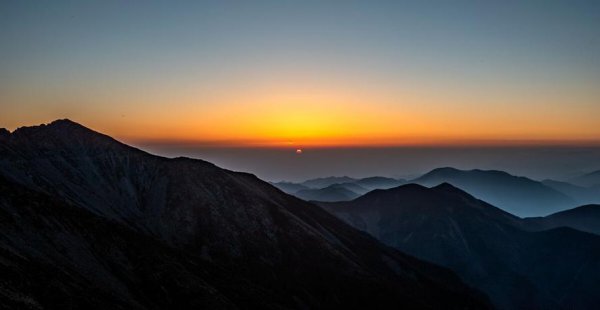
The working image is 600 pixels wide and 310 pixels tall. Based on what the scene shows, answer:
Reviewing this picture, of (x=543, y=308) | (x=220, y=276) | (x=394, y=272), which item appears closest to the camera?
(x=220, y=276)

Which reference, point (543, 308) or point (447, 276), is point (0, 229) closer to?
point (447, 276)

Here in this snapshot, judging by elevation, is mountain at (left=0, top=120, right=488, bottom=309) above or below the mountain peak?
below

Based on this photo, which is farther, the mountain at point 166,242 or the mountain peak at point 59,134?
the mountain peak at point 59,134

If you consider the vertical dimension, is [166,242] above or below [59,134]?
below

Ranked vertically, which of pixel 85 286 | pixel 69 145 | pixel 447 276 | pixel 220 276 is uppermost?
pixel 69 145

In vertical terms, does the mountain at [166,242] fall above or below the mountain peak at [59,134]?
below

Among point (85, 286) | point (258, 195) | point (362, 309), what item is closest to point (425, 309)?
point (362, 309)

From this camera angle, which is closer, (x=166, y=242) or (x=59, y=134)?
(x=166, y=242)

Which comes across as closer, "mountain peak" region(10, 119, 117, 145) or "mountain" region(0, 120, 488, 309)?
"mountain" region(0, 120, 488, 309)
